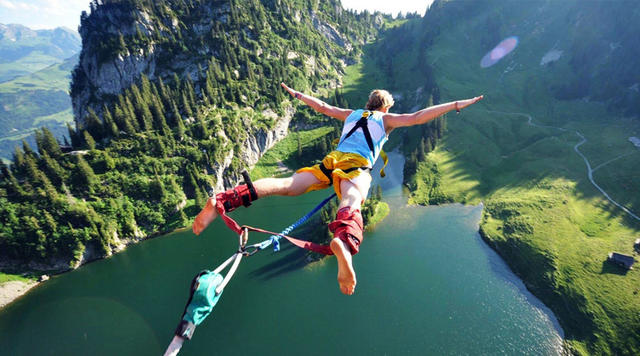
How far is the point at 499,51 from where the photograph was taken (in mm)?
117250

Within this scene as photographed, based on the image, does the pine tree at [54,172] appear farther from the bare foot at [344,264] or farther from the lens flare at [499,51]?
the lens flare at [499,51]

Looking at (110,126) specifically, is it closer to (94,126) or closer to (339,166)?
(94,126)

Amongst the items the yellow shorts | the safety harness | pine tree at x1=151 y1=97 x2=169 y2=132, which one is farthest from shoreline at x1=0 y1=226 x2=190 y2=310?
the safety harness

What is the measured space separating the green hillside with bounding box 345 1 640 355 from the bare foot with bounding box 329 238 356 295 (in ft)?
115

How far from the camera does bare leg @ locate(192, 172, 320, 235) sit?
5153 millimetres

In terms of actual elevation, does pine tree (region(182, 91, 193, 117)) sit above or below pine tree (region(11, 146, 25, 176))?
above

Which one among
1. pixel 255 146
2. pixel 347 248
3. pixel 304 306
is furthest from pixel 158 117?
pixel 347 248

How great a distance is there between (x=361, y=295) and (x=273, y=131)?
6005 centimetres

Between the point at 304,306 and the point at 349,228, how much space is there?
2986 centimetres

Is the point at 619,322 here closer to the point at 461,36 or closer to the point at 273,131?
the point at 273,131

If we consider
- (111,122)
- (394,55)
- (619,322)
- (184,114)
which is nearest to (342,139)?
(619,322)

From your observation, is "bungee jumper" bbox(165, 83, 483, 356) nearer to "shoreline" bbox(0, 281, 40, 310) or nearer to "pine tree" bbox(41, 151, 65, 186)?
"shoreline" bbox(0, 281, 40, 310)

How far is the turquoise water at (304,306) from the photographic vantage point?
89.6 ft

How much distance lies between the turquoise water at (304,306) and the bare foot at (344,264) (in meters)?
26.3
